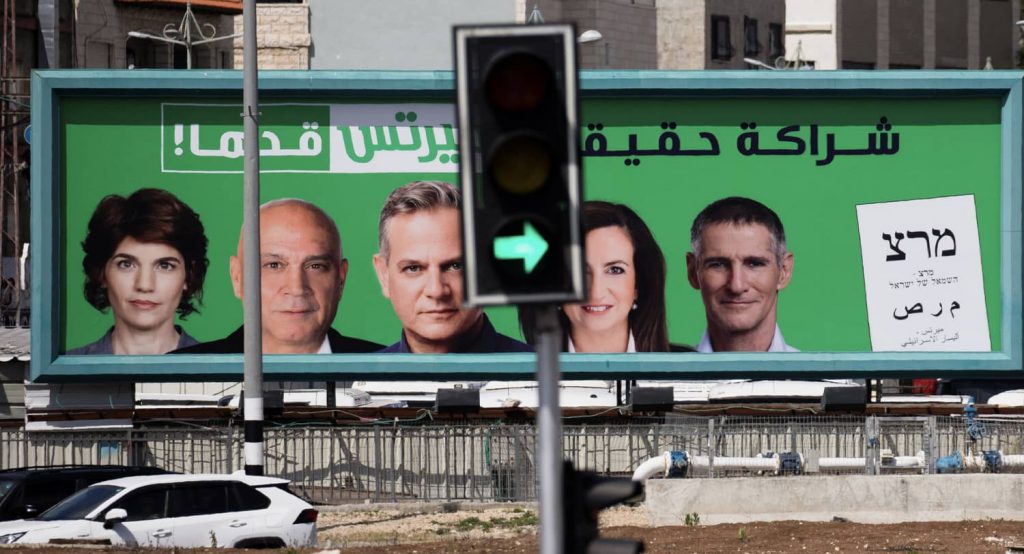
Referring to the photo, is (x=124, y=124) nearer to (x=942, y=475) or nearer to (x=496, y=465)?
(x=496, y=465)

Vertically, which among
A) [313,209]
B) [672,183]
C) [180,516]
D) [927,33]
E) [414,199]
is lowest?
[180,516]

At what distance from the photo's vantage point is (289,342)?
26.2m

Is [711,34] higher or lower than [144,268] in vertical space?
higher

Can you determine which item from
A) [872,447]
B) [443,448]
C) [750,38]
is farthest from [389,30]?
[872,447]

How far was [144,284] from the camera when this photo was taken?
26203 millimetres

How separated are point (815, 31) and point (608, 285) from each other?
64.0 m

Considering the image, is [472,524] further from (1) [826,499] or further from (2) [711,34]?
(2) [711,34]

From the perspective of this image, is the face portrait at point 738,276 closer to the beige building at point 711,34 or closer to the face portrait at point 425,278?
the face portrait at point 425,278

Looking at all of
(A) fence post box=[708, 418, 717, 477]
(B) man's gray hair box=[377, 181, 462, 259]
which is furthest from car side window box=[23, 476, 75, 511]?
(A) fence post box=[708, 418, 717, 477]

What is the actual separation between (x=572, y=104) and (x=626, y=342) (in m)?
19.1

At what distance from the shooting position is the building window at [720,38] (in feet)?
268

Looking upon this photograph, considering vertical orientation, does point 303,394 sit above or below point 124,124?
below

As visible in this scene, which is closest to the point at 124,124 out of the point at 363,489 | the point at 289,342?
the point at 289,342

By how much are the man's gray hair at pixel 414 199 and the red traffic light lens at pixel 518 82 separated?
62.9 ft
